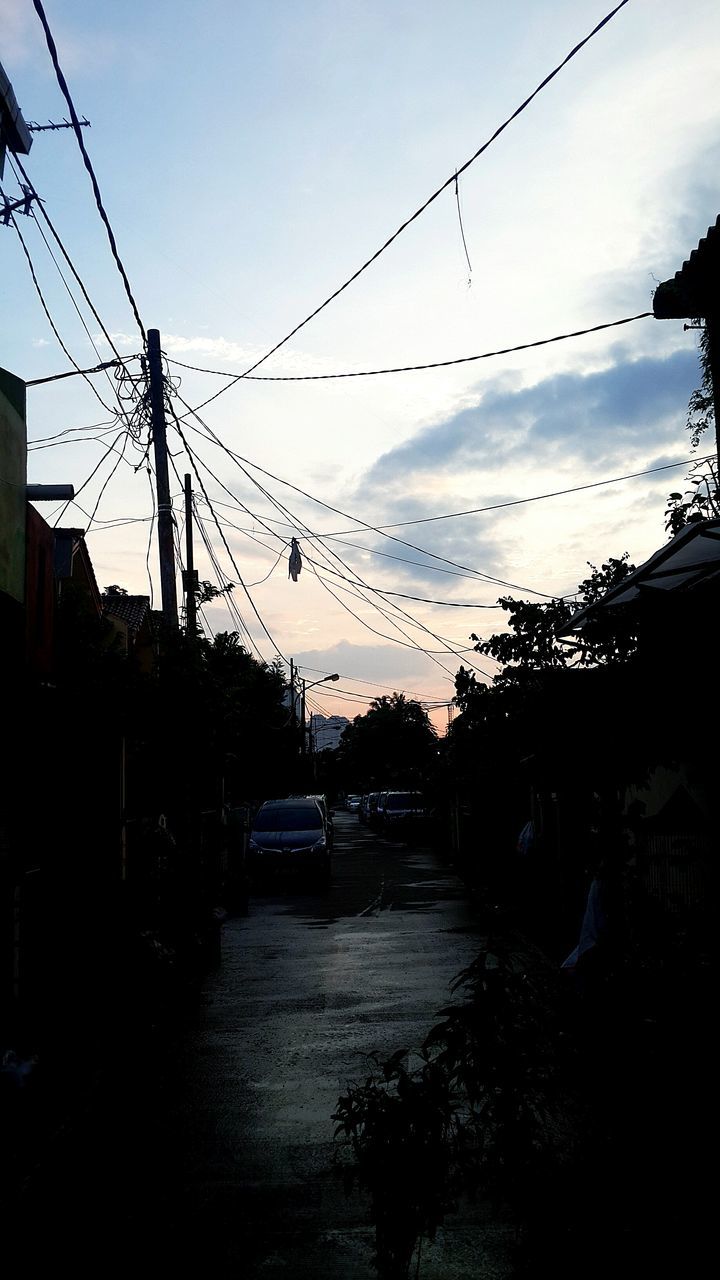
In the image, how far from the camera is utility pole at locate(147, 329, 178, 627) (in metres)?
16.2

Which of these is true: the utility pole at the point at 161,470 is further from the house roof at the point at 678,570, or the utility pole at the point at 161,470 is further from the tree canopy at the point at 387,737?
the tree canopy at the point at 387,737

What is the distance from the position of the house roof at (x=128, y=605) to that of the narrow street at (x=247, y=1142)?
94.0ft

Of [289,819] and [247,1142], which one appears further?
[289,819]

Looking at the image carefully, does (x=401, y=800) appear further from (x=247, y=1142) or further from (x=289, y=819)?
(x=247, y=1142)

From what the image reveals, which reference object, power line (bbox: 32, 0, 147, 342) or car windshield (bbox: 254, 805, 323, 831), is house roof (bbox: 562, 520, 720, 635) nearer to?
power line (bbox: 32, 0, 147, 342)

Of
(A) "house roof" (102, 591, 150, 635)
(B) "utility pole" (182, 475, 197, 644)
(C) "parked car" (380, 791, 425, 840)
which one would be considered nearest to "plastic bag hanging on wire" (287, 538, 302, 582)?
(B) "utility pole" (182, 475, 197, 644)

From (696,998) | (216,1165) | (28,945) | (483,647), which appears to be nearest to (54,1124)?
(216,1165)

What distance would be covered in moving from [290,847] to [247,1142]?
18944mm

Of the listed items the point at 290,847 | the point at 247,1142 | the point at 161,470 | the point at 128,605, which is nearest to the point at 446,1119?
the point at 247,1142

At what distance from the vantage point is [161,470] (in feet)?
54.5

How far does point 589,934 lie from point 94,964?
13.6 ft

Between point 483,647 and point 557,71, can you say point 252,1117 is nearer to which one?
point 483,647

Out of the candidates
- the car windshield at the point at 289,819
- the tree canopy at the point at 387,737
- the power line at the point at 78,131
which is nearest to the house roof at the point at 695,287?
the power line at the point at 78,131

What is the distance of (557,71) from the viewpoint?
8.91 metres
